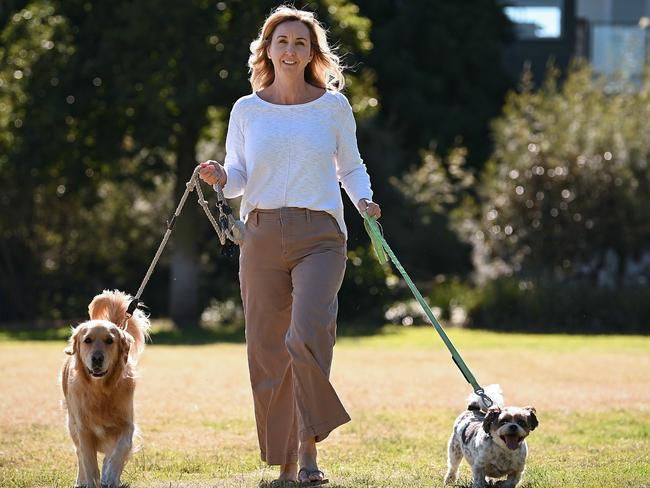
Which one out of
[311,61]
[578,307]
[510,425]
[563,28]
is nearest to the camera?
[510,425]

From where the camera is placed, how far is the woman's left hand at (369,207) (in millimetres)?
6633

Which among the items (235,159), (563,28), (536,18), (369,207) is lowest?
(369,207)

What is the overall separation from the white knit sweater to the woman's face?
0.19 m

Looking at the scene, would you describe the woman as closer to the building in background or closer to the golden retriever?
the golden retriever

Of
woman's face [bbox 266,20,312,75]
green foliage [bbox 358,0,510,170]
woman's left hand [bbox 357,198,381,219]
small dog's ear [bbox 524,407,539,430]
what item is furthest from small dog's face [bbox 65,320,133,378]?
green foliage [bbox 358,0,510,170]

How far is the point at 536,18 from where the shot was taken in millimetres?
39844

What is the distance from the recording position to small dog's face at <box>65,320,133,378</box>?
6.55 m

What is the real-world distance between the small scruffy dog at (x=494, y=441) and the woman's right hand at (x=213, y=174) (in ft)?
5.74

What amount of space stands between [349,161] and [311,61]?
563 mm

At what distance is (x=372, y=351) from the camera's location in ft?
60.7

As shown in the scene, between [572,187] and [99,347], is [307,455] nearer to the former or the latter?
[99,347]

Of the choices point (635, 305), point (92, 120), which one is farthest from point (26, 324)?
point (635, 305)

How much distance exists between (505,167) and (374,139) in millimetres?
2653

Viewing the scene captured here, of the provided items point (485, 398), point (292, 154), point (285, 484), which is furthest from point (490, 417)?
point (292, 154)
